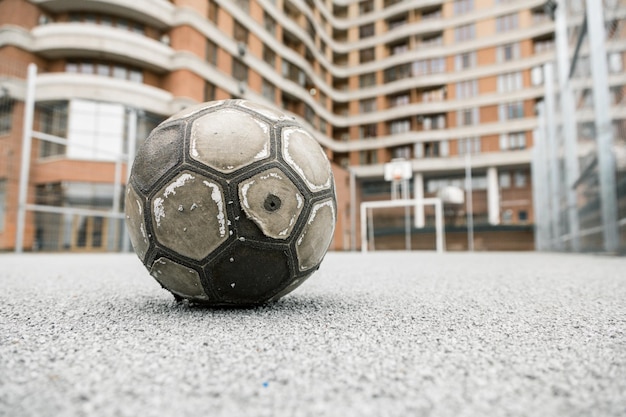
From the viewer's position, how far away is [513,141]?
30.3m

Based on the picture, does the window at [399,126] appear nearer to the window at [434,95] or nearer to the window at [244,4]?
the window at [434,95]

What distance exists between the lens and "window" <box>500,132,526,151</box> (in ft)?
98.5

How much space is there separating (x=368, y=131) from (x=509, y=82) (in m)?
10.7

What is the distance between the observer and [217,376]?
106 centimetres

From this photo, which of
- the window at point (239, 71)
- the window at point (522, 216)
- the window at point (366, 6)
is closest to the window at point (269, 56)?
the window at point (239, 71)

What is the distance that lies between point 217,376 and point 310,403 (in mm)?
279

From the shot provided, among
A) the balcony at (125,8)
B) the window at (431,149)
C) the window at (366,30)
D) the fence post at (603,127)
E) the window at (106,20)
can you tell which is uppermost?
the window at (366,30)

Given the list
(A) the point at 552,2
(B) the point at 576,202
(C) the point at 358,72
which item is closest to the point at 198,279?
(B) the point at 576,202

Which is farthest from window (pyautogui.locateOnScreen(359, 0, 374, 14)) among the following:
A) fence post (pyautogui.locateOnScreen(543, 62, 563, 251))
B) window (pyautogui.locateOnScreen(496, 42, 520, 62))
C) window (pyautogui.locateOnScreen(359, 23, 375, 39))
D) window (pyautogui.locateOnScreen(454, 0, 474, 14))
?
fence post (pyautogui.locateOnScreen(543, 62, 563, 251))

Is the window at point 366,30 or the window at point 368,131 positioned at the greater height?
the window at point 366,30

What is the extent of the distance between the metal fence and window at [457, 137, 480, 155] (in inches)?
783

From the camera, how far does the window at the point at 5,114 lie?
12173mm

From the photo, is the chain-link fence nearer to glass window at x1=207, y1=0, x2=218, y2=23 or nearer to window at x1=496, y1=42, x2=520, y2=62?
glass window at x1=207, y1=0, x2=218, y2=23

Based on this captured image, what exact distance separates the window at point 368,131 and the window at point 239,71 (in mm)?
13516
